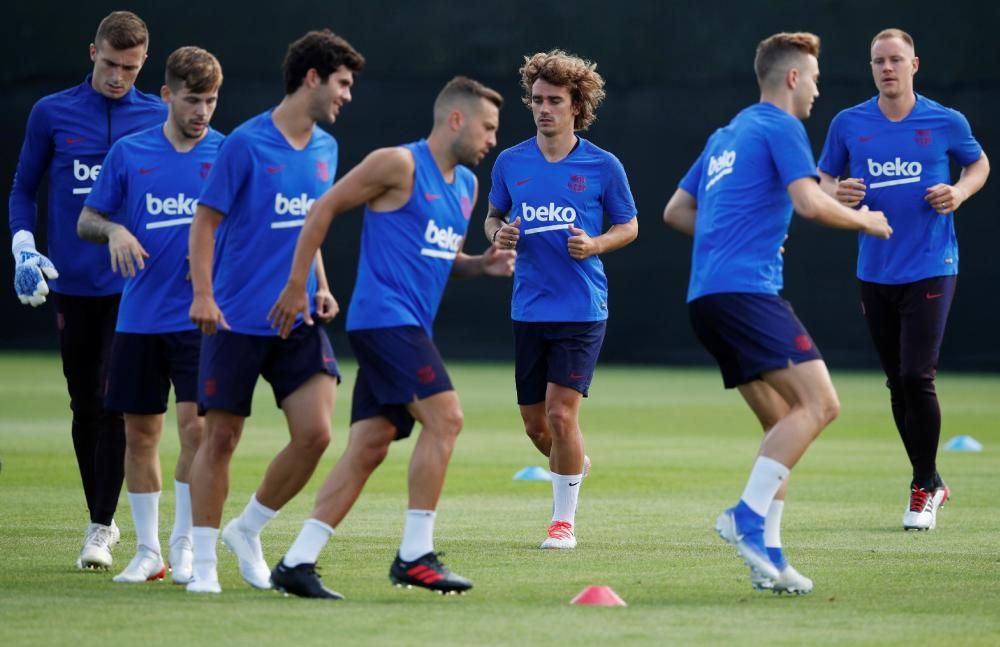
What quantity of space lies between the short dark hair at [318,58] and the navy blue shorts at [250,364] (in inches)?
36.9

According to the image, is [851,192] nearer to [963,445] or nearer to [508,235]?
[508,235]

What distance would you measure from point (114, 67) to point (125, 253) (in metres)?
1.40

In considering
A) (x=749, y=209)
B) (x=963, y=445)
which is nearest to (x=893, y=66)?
(x=749, y=209)

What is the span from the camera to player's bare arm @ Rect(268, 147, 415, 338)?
6137 mm

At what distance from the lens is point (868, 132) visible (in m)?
9.32

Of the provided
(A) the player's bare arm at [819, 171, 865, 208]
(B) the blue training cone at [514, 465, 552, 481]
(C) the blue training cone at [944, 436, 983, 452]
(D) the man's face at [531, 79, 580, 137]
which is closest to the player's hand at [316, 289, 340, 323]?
(D) the man's face at [531, 79, 580, 137]

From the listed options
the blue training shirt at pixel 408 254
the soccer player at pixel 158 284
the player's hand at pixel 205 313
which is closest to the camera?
the player's hand at pixel 205 313

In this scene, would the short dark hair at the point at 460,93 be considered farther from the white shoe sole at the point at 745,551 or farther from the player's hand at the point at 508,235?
the white shoe sole at the point at 745,551

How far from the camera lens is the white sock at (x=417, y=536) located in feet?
20.7

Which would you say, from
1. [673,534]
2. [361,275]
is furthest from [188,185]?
[673,534]

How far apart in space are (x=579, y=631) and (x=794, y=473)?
20.8 feet

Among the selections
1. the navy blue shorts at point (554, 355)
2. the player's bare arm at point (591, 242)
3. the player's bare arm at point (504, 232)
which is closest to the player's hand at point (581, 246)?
the player's bare arm at point (591, 242)

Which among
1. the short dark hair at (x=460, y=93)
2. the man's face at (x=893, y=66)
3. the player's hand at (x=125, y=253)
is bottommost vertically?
the player's hand at (x=125, y=253)

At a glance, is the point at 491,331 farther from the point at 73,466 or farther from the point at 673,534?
the point at 673,534
